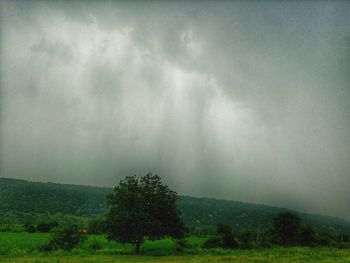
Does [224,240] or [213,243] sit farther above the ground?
[224,240]

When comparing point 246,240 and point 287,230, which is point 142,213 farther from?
point 287,230

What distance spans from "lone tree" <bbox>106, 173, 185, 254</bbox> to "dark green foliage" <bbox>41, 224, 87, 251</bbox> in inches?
342

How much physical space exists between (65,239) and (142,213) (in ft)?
49.8

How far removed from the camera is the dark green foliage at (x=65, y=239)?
52844mm

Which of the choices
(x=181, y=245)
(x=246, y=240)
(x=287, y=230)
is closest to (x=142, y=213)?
(x=181, y=245)

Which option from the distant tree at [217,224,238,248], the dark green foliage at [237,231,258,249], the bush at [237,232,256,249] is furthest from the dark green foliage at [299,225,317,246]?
the distant tree at [217,224,238,248]

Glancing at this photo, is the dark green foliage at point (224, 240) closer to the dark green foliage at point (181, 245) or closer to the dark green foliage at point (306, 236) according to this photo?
the dark green foliage at point (181, 245)

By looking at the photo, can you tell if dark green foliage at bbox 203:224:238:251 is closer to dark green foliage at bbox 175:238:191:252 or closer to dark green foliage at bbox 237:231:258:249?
dark green foliage at bbox 237:231:258:249

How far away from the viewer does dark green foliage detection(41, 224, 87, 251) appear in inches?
2080

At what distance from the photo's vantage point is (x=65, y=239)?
5412 centimetres

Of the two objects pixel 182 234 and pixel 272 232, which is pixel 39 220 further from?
pixel 182 234

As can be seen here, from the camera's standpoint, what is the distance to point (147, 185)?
51.7 metres

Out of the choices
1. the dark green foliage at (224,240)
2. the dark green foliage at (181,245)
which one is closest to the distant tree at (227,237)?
the dark green foliage at (224,240)

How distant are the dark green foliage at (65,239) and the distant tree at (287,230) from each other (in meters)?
48.2
